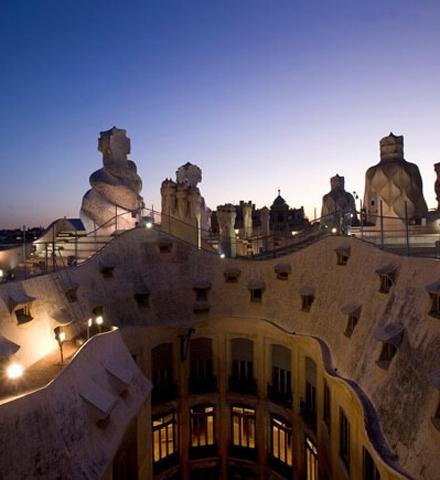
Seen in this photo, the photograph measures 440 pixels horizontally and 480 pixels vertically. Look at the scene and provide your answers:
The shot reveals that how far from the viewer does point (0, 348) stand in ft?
37.6

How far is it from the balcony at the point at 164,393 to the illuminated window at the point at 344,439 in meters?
9.91

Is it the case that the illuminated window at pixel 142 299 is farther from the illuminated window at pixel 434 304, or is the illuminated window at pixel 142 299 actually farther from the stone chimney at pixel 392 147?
the stone chimney at pixel 392 147

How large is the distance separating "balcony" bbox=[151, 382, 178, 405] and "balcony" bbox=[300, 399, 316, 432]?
6.52 meters

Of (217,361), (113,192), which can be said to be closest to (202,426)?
(217,361)

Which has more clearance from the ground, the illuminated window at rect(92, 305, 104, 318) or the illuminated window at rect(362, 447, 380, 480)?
the illuminated window at rect(92, 305, 104, 318)

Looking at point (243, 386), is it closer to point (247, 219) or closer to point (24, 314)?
point (24, 314)

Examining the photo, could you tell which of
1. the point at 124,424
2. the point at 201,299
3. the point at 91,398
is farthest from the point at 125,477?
the point at 201,299

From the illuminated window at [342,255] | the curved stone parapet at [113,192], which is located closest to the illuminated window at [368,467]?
the illuminated window at [342,255]

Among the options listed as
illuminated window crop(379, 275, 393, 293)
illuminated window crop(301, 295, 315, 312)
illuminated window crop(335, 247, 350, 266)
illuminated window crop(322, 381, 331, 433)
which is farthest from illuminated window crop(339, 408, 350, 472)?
illuminated window crop(335, 247, 350, 266)

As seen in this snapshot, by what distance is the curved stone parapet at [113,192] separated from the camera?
81.9ft

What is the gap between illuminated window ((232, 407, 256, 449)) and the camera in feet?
73.9

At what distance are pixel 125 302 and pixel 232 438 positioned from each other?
9329 mm

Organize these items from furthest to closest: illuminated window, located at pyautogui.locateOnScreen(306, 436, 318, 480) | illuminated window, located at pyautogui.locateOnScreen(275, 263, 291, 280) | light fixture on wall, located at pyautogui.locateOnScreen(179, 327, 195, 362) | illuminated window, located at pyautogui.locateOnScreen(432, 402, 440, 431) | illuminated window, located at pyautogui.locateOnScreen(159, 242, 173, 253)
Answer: illuminated window, located at pyautogui.locateOnScreen(159, 242, 173, 253), light fixture on wall, located at pyautogui.locateOnScreen(179, 327, 195, 362), illuminated window, located at pyautogui.locateOnScreen(275, 263, 291, 280), illuminated window, located at pyautogui.locateOnScreen(306, 436, 318, 480), illuminated window, located at pyautogui.locateOnScreen(432, 402, 440, 431)

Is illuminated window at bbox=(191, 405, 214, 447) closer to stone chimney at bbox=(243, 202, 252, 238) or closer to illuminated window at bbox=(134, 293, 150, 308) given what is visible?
illuminated window at bbox=(134, 293, 150, 308)
